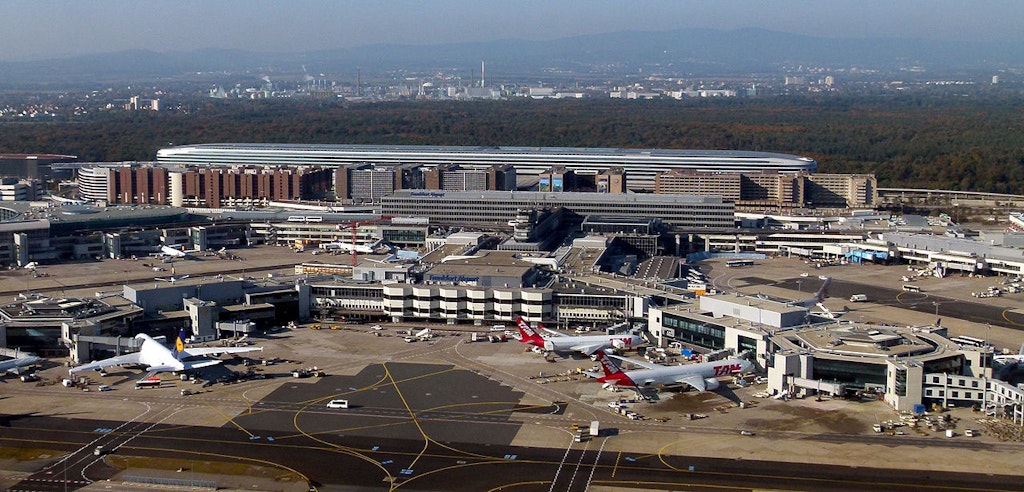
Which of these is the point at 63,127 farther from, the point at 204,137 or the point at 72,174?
the point at 72,174

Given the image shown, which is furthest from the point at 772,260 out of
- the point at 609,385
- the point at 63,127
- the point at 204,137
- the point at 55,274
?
the point at 63,127

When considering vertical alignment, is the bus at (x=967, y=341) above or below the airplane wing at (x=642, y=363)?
above

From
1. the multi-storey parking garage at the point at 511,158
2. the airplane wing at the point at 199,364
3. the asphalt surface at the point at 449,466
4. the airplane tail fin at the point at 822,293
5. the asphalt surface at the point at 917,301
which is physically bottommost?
the asphalt surface at the point at 449,466

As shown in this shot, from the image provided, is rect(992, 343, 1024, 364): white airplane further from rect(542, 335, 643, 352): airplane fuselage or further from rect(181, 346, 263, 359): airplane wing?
rect(181, 346, 263, 359): airplane wing

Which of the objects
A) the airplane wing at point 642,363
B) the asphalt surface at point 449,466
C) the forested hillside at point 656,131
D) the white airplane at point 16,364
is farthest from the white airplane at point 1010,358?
the forested hillside at point 656,131

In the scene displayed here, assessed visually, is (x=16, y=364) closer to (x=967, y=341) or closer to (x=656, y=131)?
(x=967, y=341)

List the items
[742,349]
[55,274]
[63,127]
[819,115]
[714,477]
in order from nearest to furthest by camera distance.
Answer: [714,477] → [742,349] → [55,274] → [63,127] → [819,115]

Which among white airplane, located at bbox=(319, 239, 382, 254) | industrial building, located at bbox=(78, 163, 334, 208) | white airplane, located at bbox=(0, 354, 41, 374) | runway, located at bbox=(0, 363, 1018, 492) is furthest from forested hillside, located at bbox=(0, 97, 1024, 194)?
white airplane, located at bbox=(0, 354, 41, 374)

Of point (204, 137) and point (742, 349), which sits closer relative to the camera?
point (742, 349)

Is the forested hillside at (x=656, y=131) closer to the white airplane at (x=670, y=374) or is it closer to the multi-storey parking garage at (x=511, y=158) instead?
the multi-storey parking garage at (x=511, y=158)
